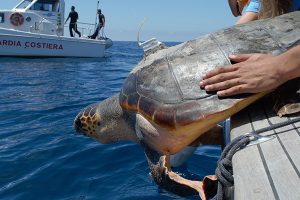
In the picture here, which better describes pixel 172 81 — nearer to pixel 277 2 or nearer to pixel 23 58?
pixel 277 2

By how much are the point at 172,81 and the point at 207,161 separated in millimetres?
2264

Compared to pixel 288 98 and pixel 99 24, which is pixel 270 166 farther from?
pixel 99 24

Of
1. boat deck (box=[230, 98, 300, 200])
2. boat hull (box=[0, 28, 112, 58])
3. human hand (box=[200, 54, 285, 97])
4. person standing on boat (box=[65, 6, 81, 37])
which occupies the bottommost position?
boat hull (box=[0, 28, 112, 58])

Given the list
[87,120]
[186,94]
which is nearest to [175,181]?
[186,94]

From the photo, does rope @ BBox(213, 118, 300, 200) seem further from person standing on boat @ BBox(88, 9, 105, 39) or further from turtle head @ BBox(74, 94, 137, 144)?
person standing on boat @ BBox(88, 9, 105, 39)

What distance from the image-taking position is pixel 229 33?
289cm

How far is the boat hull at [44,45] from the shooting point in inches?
648

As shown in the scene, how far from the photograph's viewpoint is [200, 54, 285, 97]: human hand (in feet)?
7.50

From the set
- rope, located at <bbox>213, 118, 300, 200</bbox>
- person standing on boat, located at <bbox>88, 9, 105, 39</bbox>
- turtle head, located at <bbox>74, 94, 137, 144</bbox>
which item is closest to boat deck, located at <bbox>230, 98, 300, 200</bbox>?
rope, located at <bbox>213, 118, 300, 200</bbox>

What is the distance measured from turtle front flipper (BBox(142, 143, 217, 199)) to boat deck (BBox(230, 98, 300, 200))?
40 cm

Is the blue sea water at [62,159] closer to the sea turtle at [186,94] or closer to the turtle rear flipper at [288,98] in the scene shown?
the sea turtle at [186,94]

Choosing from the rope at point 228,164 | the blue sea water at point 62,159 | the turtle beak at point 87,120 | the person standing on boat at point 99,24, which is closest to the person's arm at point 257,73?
the rope at point 228,164

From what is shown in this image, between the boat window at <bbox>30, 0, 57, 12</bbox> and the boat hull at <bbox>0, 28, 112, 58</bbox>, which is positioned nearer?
the boat hull at <bbox>0, 28, 112, 58</bbox>

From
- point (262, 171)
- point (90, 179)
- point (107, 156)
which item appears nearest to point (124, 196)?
point (90, 179)
